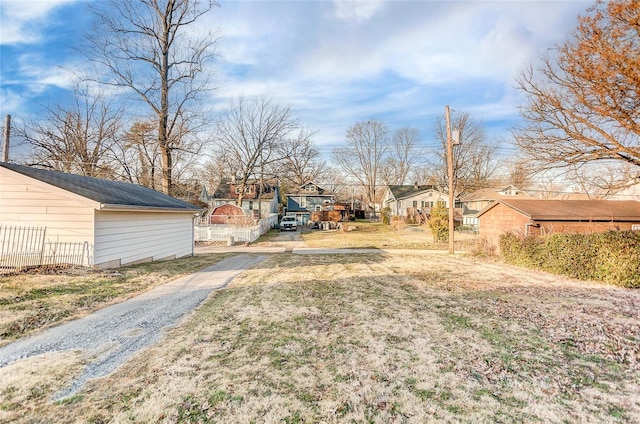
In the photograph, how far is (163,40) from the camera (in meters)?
18.2

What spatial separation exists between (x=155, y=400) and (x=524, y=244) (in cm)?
1251

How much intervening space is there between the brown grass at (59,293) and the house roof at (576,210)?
14.8m

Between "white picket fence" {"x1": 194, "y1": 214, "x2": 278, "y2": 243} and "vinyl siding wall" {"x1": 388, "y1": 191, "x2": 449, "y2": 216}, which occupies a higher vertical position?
"vinyl siding wall" {"x1": 388, "y1": 191, "x2": 449, "y2": 216}

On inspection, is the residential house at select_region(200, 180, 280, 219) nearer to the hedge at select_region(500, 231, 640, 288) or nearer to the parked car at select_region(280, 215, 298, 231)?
the parked car at select_region(280, 215, 298, 231)

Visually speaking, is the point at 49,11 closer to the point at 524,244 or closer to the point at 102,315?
the point at 102,315

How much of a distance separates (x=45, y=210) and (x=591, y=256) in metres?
15.8

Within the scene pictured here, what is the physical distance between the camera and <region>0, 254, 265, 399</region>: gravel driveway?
11.6 feet

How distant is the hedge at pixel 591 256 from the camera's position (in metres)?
7.80

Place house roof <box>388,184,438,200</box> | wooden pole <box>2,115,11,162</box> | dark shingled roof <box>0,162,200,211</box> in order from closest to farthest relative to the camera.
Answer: dark shingled roof <box>0,162,200,211</box>
wooden pole <box>2,115,11,162</box>
house roof <box>388,184,438,200</box>

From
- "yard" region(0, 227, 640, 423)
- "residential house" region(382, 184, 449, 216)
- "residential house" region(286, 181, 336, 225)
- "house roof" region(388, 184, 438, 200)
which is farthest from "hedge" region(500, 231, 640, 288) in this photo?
"residential house" region(286, 181, 336, 225)

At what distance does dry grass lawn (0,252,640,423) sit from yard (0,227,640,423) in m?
0.02

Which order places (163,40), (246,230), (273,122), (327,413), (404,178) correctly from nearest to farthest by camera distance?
(327,413), (163,40), (246,230), (273,122), (404,178)

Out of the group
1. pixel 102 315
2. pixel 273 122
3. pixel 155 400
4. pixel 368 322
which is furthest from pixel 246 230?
pixel 155 400

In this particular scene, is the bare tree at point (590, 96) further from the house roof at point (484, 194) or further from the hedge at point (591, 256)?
the house roof at point (484, 194)
